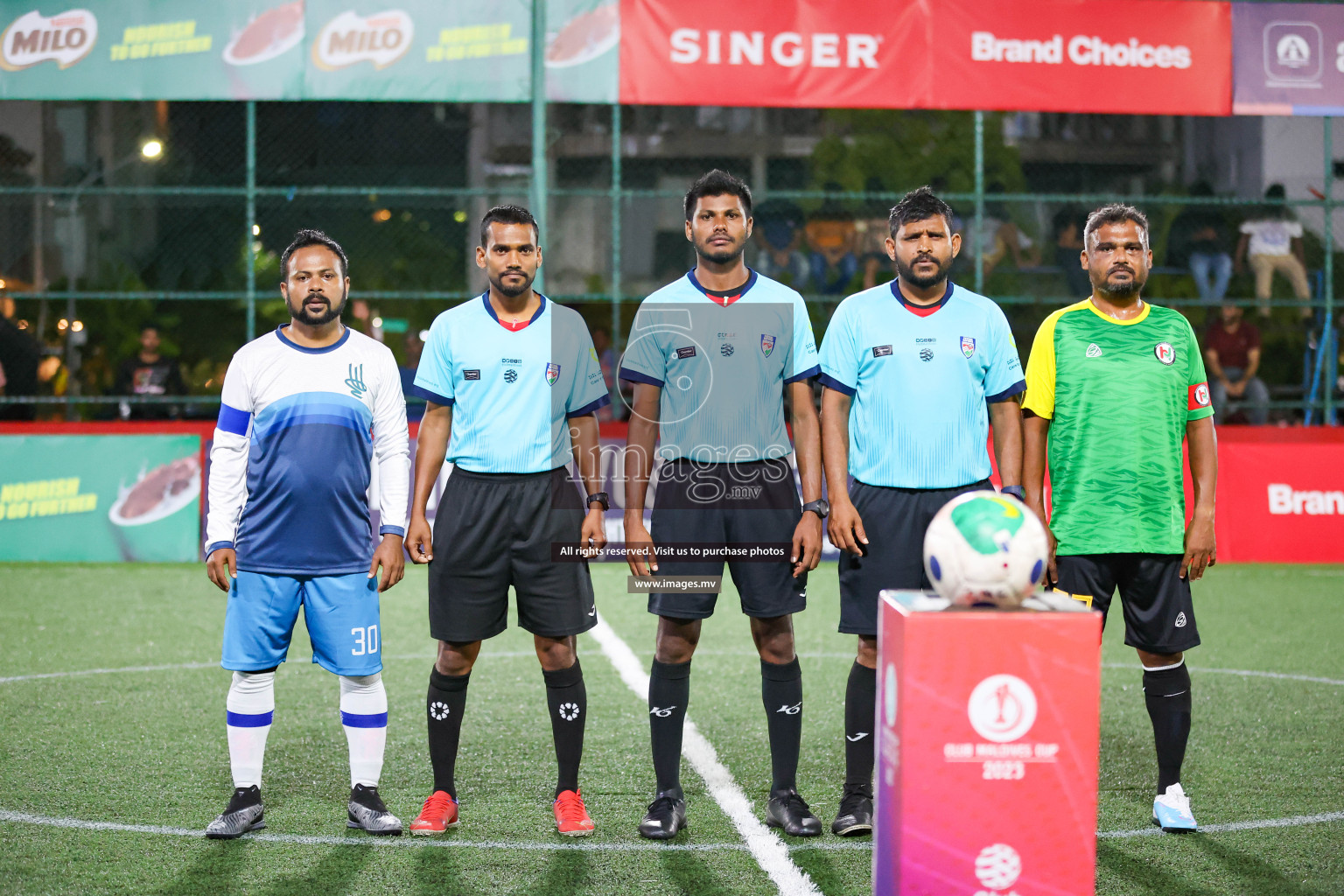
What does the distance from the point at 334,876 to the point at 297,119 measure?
2456cm

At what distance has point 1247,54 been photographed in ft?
41.1

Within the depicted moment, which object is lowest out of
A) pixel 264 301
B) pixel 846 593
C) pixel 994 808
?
pixel 994 808

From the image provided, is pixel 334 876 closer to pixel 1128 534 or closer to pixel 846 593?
pixel 846 593

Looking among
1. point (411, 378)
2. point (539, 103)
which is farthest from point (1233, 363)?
point (411, 378)

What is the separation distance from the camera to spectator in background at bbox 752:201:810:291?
722 inches

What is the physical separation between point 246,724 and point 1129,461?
3.11 meters

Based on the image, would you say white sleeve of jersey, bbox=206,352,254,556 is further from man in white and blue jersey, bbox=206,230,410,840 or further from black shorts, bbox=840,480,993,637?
black shorts, bbox=840,480,993,637

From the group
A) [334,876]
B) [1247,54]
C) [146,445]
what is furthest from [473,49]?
[334,876]

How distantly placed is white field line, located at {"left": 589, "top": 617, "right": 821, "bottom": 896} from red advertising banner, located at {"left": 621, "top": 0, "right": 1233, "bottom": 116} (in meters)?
6.85

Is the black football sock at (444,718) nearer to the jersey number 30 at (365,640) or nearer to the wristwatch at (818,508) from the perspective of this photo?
the jersey number 30 at (365,640)

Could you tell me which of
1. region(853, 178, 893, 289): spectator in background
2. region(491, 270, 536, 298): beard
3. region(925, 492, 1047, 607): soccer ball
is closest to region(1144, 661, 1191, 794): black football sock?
region(925, 492, 1047, 607): soccer ball

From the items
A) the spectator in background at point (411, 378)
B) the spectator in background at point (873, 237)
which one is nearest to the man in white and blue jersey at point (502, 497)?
the spectator in background at point (411, 378)

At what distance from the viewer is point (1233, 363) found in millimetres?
15141

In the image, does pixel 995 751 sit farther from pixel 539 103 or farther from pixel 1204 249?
pixel 1204 249
